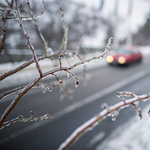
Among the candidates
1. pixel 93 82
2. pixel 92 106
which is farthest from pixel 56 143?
pixel 93 82

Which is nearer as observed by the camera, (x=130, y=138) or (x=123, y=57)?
(x=130, y=138)

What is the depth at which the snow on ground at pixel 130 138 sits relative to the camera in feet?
11.1

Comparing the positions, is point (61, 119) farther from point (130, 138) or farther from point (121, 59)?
point (121, 59)

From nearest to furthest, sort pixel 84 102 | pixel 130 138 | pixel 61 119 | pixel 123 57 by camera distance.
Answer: pixel 130 138 → pixel 61 119 → pixel 84 102 → pixel 123 57

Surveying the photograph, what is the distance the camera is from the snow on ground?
133 inches

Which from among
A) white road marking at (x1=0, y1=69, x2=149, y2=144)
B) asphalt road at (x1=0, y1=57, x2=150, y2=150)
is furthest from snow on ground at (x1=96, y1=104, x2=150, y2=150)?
white road marking at (x1=0, y1=69, x2=149, y2=144)

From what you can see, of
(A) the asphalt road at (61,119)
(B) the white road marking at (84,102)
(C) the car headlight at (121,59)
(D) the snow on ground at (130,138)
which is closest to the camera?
(D) the snow on ground at (130,138)

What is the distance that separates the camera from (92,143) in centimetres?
386

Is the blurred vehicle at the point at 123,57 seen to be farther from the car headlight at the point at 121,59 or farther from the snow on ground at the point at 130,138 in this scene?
the snow on ground at the point at 130,138

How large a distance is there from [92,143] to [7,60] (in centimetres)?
939

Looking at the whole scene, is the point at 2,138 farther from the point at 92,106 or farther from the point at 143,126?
the point at 143,126

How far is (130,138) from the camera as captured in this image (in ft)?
12.2

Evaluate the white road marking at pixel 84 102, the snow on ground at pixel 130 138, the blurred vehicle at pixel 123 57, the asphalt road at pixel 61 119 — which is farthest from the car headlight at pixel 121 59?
the snow on ground at pixel 130 138

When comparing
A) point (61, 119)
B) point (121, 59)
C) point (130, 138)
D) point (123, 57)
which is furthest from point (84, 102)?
point (123, 57)
